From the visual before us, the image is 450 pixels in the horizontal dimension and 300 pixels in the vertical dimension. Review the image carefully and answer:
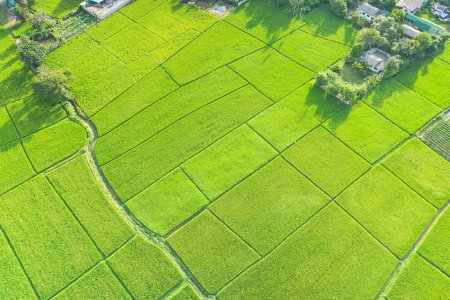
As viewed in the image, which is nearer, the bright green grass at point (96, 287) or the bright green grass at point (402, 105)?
the bright green grass at point (96, 287)

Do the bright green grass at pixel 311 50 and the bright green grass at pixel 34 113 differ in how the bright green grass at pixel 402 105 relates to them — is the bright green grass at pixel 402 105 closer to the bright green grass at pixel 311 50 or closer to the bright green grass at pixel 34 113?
the bright green grass at pixel 311 50

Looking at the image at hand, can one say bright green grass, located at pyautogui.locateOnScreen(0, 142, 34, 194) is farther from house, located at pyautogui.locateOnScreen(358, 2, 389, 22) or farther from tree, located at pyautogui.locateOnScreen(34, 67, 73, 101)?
house, located at pyautogui.locateOnScreen(358, 2, 389, 22)

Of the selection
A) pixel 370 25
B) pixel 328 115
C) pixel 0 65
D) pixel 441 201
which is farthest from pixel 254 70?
pixel 0 65

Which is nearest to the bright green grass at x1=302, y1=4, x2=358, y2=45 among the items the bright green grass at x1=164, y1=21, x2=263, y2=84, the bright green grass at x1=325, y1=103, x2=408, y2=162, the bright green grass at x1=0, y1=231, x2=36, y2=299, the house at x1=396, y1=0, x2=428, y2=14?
the house at x1=396, y1=0, x2=428, y2=14

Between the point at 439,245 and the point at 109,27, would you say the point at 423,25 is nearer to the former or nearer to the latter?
the point at 439,245

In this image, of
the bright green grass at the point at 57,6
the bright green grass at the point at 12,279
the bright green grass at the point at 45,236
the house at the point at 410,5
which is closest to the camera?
the bright green grass at the point at 12,279

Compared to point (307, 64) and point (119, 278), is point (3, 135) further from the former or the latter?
point (307, 64)

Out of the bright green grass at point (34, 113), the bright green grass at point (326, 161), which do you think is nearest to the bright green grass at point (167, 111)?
the bright green grass at point (34, 113)
